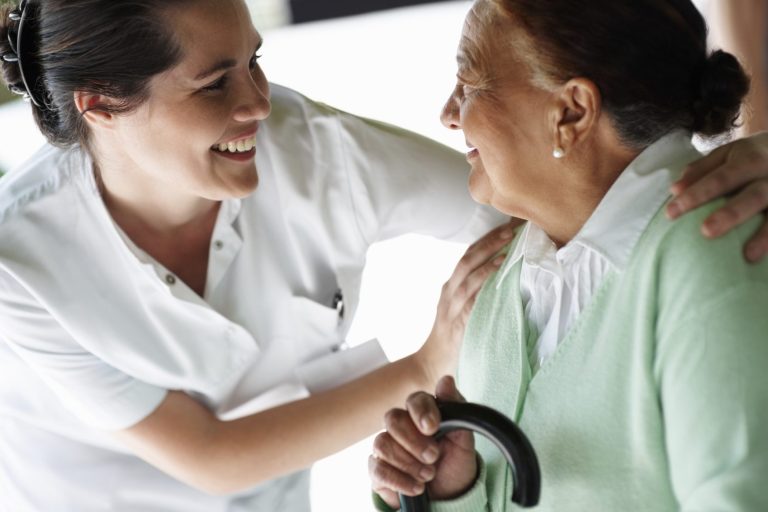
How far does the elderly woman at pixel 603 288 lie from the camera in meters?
1.07

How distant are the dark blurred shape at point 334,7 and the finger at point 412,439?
4.42 meters

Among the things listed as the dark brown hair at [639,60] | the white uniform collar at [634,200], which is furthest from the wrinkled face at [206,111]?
the white uniform collar at [634,200]

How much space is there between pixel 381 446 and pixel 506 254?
38cm

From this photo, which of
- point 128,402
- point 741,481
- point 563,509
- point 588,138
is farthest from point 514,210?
point 128,402

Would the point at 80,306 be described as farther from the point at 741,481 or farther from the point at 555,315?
the point at 741,481

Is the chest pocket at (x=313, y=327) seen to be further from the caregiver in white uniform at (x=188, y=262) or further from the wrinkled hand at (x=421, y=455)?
the wrinkled hand at (x=421, y=455)

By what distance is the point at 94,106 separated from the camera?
5.47ft

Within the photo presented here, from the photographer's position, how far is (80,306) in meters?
1.74

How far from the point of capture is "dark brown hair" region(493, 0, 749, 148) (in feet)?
4.02

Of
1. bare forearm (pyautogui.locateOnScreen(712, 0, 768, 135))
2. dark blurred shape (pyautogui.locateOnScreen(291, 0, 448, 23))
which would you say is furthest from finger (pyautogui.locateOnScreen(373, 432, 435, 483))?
dark blurred shape (pyautogui.locateOnScreen(291, 0, 448, 23))

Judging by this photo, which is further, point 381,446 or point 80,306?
point 80,306

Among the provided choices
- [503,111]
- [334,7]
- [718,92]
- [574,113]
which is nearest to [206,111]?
[503,111]

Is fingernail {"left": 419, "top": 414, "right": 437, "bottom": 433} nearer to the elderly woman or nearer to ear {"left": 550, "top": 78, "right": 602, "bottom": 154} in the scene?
the elderly woman

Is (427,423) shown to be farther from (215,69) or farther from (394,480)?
(215,69)
